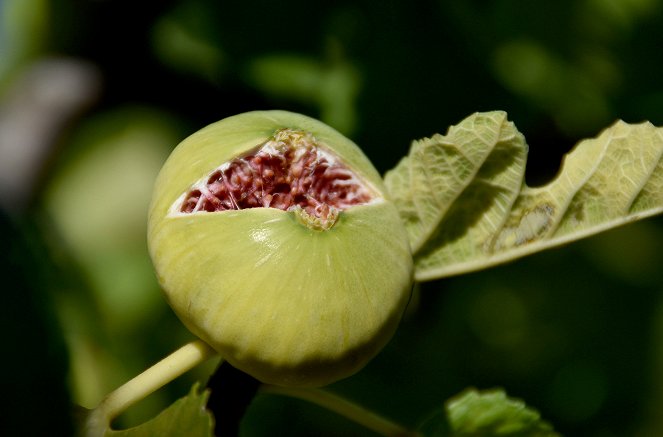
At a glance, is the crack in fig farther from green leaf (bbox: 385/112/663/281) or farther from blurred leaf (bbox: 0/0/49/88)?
blurred leaf (bbox: 0/0/49/88)

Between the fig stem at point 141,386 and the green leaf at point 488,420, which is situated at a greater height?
the fig stem at point 141,386

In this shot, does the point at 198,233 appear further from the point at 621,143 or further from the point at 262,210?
the point at 621,143

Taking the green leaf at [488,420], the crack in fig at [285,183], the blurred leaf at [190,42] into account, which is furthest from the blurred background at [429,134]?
the crack in fig at [285,183]

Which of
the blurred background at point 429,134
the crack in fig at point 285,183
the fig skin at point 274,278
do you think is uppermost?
the crack in fig at point 285,183

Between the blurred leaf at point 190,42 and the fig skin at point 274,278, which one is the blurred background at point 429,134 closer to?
the blurred leaf at point 190,42

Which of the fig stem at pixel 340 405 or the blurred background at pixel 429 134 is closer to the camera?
the fig stem at pixel 340 405

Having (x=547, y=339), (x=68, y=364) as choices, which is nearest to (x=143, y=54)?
(x=547, y=339)

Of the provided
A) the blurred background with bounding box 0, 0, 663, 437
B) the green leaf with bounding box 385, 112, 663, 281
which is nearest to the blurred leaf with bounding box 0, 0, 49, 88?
the blurred background with bounding box 0, 0, 663, 437
